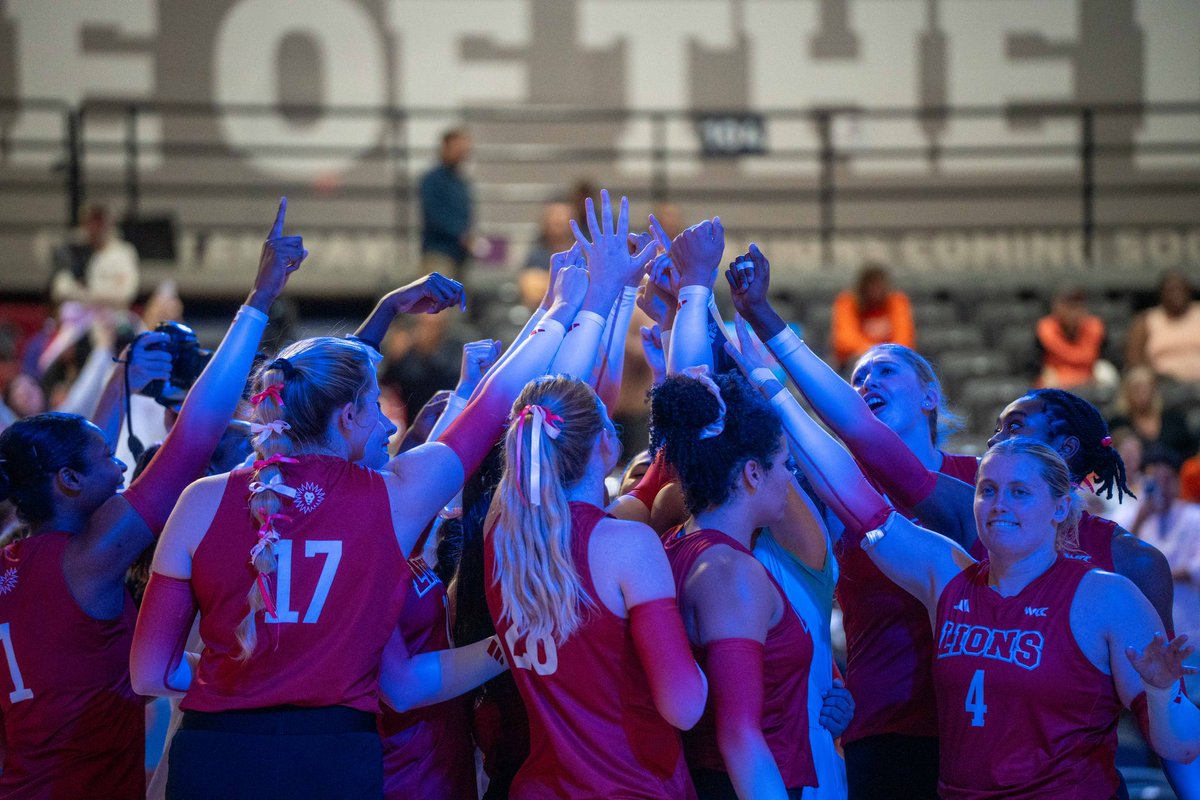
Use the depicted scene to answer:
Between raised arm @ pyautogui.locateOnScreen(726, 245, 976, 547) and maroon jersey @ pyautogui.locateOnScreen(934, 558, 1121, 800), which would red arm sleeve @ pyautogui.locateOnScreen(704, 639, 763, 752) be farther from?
raised arm @ pyautogui.locateOnScreen(726, 245, 976, 547)

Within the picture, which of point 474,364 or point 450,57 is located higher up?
point 450,57

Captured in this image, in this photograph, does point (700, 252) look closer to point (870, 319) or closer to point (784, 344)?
point (784, 344)

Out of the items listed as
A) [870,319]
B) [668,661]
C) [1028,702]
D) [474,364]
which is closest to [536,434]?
[668,661]

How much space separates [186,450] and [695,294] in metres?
1.18

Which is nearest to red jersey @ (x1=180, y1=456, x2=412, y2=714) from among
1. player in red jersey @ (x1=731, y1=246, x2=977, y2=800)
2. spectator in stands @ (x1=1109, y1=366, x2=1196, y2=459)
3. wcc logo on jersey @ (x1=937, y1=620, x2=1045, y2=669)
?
player in red jersey @ (x1=731, y1=246, x2=977, y2=800)

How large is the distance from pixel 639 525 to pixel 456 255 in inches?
304

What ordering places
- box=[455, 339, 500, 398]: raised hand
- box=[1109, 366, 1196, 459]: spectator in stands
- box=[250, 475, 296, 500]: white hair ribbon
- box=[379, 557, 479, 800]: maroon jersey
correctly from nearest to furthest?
box=[250, 475, 296, 500]: white hair ribbon → box=[379, 557, 479, 800]: maroon jersey → box=[455, 339, 500, 398]: raised hand → box=[1109, 366, 1196, 459]: spectator in stands

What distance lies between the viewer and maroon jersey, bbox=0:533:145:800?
9.63 feet

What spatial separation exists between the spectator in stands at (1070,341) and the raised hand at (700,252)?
661cm

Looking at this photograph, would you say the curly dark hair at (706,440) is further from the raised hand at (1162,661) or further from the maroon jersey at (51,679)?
the maroon jersey at (51,679)

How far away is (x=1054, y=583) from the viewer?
2635mm

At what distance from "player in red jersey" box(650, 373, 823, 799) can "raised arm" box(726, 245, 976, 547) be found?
261mm

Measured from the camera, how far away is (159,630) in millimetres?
2553

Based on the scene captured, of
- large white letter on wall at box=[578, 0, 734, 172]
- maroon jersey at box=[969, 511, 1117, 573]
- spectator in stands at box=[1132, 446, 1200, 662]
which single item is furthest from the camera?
large white letter on wall at box=[578, 0, 734, 172]
